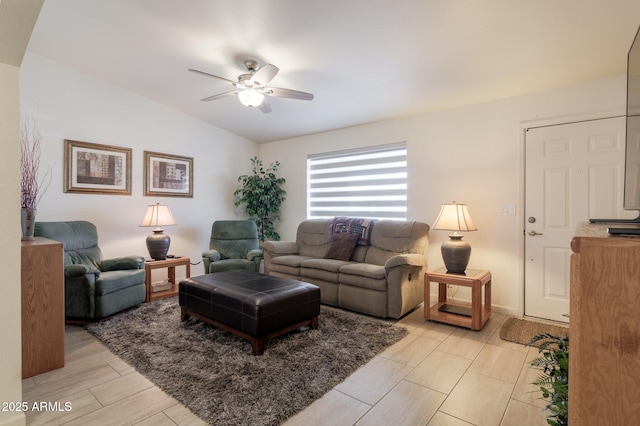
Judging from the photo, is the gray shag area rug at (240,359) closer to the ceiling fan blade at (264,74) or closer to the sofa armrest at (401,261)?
the sofa armrest at (401,261)

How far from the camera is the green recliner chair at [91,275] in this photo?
9.90 ft

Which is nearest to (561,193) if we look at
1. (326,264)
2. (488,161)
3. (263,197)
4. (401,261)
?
(488,161)

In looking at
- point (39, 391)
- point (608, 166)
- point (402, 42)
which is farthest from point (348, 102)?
point (39, 391)

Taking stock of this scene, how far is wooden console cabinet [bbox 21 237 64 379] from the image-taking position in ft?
6.97

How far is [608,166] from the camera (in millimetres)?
2824

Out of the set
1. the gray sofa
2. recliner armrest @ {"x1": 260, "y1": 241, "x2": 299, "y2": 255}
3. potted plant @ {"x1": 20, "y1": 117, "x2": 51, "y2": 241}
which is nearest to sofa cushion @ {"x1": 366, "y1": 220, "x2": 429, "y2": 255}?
the gray sofa

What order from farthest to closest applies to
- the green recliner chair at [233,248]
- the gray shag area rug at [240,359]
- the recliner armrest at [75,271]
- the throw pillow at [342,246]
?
the green recliner chair at [233,248] → the throw pillow at [342,246] → the recliner armrest at [75,271] → the gray shag area rug at [240,359]

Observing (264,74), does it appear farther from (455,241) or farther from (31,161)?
(31,161)

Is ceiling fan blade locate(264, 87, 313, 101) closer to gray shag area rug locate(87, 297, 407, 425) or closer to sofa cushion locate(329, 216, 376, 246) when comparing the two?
sofa cushion locate(329, 216, 376, 246)

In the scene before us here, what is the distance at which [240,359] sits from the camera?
91.1 inches

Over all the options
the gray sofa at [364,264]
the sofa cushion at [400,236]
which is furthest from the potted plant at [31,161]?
the sofa cushion at [400,236]

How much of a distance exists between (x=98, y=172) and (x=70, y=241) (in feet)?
3.18

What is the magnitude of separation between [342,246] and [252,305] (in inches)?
70.2

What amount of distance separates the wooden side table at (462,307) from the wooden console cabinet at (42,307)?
3.14m
